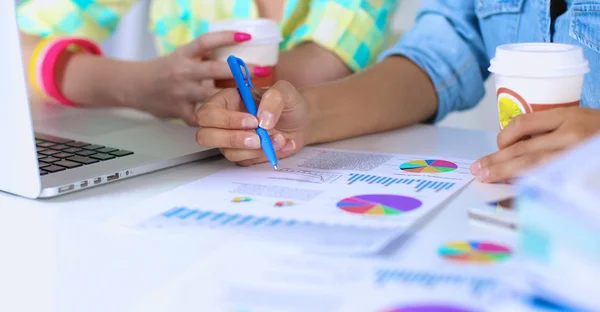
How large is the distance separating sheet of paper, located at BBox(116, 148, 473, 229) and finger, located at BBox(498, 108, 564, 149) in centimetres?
6

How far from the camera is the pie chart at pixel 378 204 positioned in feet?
2.04

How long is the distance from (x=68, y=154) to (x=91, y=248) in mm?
301

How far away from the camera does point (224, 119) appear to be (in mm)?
791

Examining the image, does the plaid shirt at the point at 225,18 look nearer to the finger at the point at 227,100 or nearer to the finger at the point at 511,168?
the finger at the point at 227,100

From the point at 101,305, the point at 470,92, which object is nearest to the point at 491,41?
the point at 470,92

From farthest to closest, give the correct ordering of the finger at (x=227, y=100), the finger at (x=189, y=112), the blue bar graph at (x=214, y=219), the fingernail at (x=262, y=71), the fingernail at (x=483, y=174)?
the finger at (x=189, y=112), the fingernail at (x=262, y=71), the finger at (x=227, y=100), the fingernail at (x=483, y=174), the blue bar graph at (x=214, y=219)

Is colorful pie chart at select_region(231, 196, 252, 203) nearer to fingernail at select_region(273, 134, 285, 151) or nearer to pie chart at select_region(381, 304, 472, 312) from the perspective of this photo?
fingernail at select_region(273, 134, 285, 151)

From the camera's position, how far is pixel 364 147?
0.91m

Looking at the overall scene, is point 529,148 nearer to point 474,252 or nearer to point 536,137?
point 536,137

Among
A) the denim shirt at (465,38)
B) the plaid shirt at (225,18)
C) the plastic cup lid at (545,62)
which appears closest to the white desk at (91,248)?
the plastic cup lid at (545,62)

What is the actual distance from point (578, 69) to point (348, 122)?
1.20 ft

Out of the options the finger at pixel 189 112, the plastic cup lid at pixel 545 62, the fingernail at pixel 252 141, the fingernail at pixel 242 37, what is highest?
the plastic cup lid at pixel 545 62

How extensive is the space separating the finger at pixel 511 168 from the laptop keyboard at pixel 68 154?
1.41ft

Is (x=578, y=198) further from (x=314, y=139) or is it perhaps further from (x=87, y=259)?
(x=314, y=139)
